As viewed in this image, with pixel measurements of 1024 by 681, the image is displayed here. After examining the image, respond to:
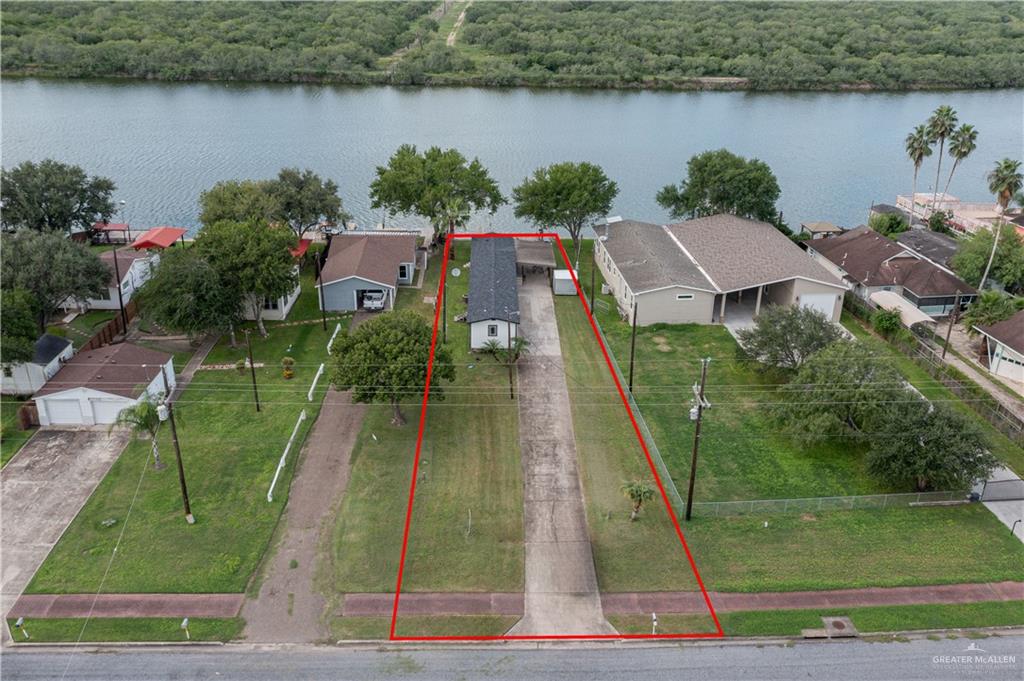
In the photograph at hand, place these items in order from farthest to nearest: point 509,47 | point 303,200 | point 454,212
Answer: point 509,47
point 454,212
point 303,200

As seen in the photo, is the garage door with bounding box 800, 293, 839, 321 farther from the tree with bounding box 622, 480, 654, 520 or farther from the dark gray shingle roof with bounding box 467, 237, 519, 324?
the tree with bounding box 622, 480, 654, 520

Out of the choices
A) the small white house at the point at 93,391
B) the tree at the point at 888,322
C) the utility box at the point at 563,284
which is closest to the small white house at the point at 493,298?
the utility box at the point at 563,284

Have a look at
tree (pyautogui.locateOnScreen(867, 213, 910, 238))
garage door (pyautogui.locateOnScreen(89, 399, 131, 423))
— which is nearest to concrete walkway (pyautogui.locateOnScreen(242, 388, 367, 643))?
garage door (pyautogui.locateOnScreen(89, 399, 131, 423))

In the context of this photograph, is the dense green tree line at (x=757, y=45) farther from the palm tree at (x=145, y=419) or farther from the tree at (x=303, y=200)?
the palm tree at (x=145, y=419)

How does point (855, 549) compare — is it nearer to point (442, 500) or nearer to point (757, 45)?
point (442, 500)

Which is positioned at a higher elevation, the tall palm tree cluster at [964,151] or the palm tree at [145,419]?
the tall palm tree cluster at [964,151]

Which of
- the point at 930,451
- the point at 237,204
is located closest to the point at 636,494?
the point at 930,451
